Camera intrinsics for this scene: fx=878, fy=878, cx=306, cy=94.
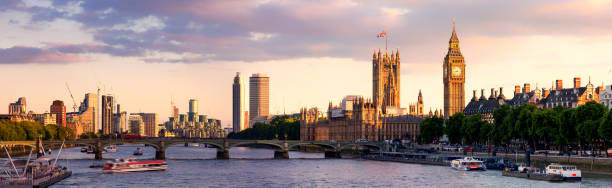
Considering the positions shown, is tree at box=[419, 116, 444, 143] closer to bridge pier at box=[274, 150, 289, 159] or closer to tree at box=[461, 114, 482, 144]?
tree at box=[461, 114, 482, 144]

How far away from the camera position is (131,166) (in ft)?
436

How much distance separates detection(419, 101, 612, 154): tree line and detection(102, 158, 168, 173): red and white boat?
5651 centimetres

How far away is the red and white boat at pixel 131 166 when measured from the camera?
13000 cm

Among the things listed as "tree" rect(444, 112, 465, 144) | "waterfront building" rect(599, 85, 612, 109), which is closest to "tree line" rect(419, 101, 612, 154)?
"tree" rect(444, 112, 465, 144)

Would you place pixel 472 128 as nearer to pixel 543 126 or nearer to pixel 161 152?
pixel 543 126

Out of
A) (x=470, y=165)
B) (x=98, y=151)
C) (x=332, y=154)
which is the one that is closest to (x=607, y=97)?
(x=470, y=165)

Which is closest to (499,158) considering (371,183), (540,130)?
(540,130)

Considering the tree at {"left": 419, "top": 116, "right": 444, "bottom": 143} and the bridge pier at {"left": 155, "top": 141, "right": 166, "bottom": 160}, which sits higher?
the tree at {"left": 419, "top": 116, "right": 444, "bottom": 143}

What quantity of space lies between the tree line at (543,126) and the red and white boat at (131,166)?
5651 centimetres

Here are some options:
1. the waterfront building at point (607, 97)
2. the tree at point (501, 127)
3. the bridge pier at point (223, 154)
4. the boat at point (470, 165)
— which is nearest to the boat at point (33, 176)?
the boat at point (470, 165)

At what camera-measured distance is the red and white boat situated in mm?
130000

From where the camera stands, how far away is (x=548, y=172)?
104 metres

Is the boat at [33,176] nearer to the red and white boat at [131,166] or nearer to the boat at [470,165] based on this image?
the red and white boat at [131,166]

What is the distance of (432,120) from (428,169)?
2396 inches
